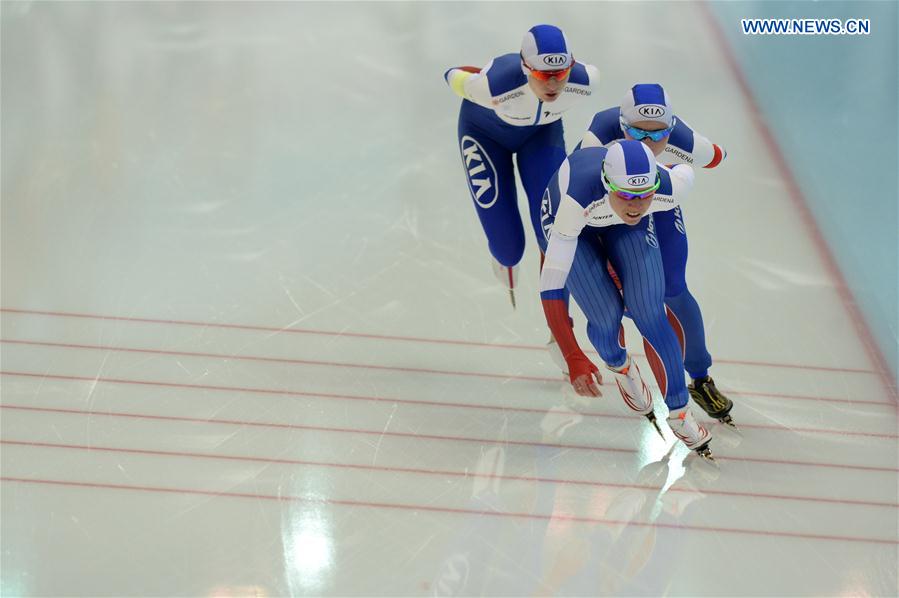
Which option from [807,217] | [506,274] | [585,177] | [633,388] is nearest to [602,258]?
[585,177]

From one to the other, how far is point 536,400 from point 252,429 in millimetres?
1192

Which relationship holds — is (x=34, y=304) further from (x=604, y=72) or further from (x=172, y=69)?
(x=604, y=72)

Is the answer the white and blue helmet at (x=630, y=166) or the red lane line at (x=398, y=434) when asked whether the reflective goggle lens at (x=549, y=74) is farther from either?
the red lane line at (x=398, y=434)

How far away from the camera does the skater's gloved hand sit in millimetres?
3893

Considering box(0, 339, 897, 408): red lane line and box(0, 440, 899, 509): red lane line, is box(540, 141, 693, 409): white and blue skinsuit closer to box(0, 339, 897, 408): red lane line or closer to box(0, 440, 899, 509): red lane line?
box(0, 440, 899, 509): red lane line

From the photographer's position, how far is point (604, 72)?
7.11m

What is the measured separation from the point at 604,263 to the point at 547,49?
2.71ft

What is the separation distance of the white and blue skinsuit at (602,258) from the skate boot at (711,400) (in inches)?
19.5

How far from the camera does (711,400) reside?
4.50m

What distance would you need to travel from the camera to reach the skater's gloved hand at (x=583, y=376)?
3.89 m

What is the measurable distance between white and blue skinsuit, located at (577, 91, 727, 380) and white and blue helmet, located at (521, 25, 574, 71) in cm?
29
